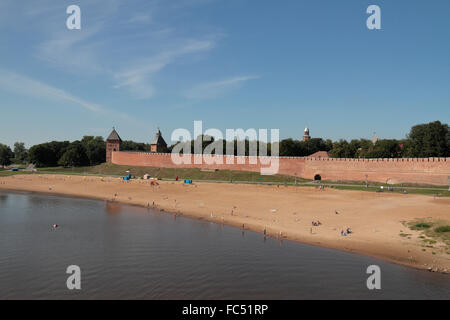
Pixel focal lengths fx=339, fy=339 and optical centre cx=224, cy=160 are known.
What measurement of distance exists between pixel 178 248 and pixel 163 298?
6323 millimetres

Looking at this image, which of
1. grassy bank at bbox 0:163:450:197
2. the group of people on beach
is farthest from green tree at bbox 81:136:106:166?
the group of people on beach

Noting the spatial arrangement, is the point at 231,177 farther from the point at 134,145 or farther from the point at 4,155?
the point at 4,155

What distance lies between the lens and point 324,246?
63.0ft

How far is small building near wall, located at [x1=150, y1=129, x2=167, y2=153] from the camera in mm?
84938

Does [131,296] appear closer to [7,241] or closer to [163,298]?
[163,298]

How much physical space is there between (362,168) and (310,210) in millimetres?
23462

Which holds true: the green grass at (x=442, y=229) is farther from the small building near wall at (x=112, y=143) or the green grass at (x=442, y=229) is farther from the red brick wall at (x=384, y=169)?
the small building near wall at (x=112, y=143)

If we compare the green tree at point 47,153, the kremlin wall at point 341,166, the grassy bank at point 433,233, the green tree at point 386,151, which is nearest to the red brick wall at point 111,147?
the kremlin wall at point 341,166

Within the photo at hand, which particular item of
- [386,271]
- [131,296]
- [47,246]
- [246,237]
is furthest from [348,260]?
[47,246]

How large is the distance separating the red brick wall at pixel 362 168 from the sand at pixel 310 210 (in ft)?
35.0

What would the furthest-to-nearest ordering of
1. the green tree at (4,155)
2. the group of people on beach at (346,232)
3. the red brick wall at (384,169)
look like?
the green tree at (4,155) < the red brick wall at (384,169) < the group of people on beach at (346,232)

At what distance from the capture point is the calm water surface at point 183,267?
13.1m

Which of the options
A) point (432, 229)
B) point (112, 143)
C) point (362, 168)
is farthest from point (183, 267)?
point (112, 143)
